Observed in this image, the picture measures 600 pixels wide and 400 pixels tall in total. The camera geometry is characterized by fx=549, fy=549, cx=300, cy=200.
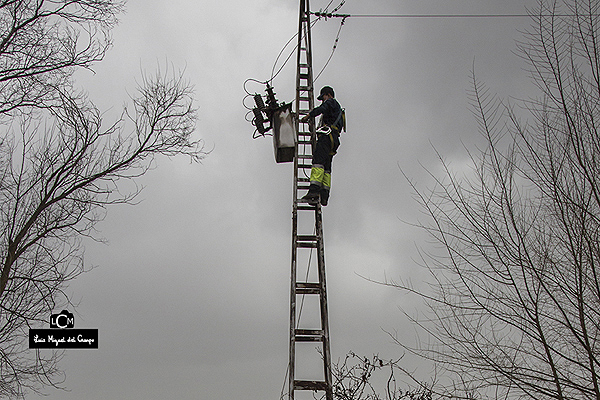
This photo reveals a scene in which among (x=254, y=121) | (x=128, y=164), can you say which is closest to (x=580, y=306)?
(x=254, y=121)

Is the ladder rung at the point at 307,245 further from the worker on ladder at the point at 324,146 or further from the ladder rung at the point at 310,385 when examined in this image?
the ladder rung at the point at 310,385

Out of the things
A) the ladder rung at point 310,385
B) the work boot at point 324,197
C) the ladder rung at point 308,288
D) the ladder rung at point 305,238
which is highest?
the work boot at point 324,197

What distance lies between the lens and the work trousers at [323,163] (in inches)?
249

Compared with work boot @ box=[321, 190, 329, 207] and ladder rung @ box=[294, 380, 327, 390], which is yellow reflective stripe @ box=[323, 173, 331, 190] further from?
ladder rung @ box=[294, 380, 327, 390]

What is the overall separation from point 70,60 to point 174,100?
2298 millimetres

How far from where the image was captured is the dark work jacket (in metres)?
6.62

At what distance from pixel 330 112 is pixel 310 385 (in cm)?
318

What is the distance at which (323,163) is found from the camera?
21.2 ft

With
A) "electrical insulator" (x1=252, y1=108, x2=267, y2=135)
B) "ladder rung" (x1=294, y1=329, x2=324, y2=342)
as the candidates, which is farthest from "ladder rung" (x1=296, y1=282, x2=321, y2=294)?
"electrical insulator" (x1=252, y1=108, x2=267, y2=135)

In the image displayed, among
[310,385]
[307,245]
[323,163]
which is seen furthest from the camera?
[323,163]

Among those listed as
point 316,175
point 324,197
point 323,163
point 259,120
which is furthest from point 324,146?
point 259,120

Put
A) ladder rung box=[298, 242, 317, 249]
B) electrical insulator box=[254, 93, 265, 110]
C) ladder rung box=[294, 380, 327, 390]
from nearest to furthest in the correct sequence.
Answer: ladder rung box=[294, 380, 327, 390]
ladder rung box=[298, 242, 317, 249]
electrical insulator box=[254, 93, 265, 110]

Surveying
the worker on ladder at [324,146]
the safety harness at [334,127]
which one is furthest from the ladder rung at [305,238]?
the safety harness at [334,127]

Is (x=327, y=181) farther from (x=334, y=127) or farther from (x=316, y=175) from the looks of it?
(x=334, y=127)
